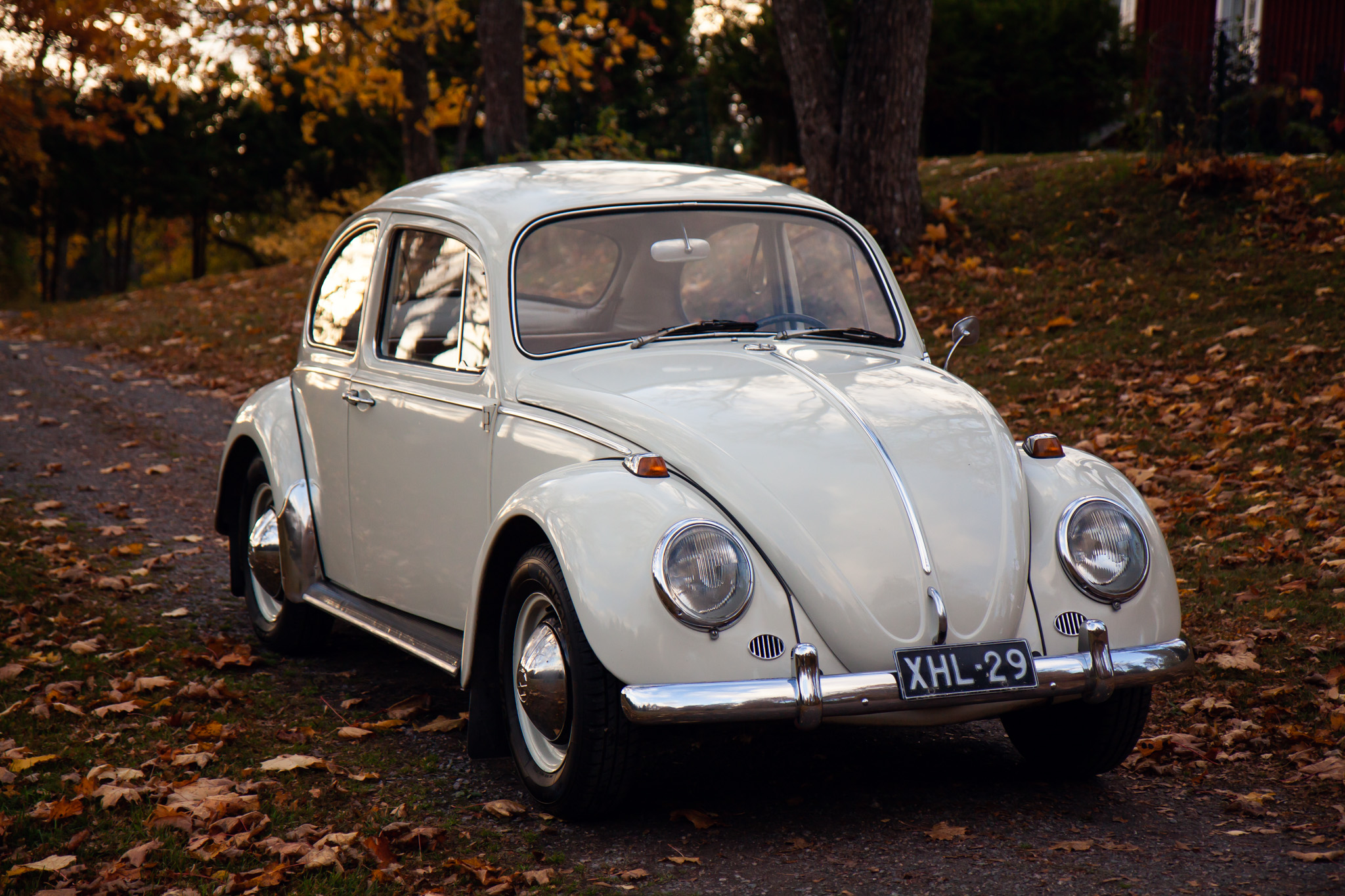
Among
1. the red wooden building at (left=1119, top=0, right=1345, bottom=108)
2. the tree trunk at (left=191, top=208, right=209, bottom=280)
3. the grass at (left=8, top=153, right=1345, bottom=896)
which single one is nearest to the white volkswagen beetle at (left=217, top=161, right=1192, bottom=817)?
the grass at (left=8, top=153, right=1345, bottom=896)

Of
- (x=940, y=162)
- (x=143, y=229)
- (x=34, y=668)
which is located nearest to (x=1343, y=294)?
(x=940, y=162)

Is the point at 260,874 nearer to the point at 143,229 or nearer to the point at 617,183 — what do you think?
the point at 617,183

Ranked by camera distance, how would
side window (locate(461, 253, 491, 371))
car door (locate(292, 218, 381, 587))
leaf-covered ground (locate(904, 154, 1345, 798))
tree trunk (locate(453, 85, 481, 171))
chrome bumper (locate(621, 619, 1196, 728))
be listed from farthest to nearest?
1. tree trunk (locate(453, 85, 481, 171))
2. car door (locate(292, 218, 381, 587))
3. leaf-covered ground (locate(904, 154, 1345, 798))
4. side window (locate(461, 253, 491, 371))
5. chrome bumper (locate(621, 619, 1196, 728))

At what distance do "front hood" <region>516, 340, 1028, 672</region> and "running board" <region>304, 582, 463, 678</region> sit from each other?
876 millimetres

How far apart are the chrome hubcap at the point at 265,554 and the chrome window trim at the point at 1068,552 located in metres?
3.25

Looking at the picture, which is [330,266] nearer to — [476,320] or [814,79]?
[476,320]

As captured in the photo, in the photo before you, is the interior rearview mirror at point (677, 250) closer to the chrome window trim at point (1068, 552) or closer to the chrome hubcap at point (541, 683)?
the chrome hubcap at point (541, 683)

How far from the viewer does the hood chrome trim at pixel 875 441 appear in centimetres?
352

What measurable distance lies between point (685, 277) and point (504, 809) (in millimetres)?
1972

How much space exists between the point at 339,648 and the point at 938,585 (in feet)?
10.7

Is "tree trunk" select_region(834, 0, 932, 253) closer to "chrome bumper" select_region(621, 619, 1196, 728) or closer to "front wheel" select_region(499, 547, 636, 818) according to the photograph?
"front wheel" select_region(499, 547, 636, 818)

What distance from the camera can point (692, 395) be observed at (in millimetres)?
3977

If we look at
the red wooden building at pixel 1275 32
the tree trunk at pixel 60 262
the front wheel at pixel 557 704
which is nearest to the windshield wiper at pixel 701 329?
the front wheel at pixel 557 704

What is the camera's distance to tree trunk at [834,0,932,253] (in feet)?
37.2
